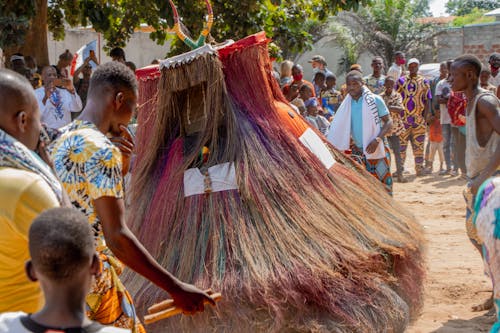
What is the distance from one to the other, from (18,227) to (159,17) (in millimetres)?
8285

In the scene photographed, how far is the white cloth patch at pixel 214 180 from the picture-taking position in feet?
15.3

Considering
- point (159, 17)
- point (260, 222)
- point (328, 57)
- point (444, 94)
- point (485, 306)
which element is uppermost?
point (159, 17)

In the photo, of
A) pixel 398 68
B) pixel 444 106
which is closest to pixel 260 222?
pixel 444 106

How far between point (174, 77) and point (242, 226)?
116 centimetres

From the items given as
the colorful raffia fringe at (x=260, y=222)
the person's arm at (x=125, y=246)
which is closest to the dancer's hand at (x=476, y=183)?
the colorful raffia fringe at (x=260, y=222)

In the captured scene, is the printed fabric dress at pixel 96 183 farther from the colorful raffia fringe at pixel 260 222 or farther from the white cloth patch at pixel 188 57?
the white cloth patch at pixel 188 57

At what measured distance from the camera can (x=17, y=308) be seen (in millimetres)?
2332

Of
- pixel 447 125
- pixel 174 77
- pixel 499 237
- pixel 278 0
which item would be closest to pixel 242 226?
pixel 174 77

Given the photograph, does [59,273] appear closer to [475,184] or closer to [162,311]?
[162,311]

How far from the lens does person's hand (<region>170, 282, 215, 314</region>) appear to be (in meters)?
2.96

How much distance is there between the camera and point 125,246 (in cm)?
282

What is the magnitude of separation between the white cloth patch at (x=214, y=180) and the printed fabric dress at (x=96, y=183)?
1.73m

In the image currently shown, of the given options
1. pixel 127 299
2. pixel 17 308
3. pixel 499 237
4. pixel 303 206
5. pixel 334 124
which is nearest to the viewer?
pixel 17 308

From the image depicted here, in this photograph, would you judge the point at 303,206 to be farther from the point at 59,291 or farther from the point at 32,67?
the point at 32,67
